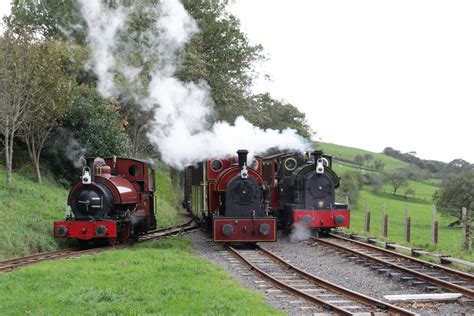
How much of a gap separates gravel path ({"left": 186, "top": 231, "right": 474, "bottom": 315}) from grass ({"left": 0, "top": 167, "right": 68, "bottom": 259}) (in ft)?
14.7

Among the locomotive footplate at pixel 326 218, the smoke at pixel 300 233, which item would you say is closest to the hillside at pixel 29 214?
the smoke at pixel 300 233

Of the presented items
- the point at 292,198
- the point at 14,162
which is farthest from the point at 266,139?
the point at 14,162

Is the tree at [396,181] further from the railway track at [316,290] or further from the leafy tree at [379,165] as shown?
the railway track at [316,290]

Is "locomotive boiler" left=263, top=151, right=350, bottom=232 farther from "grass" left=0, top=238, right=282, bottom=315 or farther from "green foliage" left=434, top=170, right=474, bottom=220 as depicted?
"green foliage" left=434, top=170, right=474, bottom=220

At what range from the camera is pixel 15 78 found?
64.8ft

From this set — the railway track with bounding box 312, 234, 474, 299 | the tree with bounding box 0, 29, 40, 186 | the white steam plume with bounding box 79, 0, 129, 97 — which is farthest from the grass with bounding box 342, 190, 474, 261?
the tree with bounding box 0, 29, 40, 186

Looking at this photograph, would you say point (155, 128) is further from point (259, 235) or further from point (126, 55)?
point (259, 235)

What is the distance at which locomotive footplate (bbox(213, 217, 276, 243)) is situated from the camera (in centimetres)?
1677

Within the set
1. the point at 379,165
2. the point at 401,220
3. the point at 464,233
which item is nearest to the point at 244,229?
the point at 464,233

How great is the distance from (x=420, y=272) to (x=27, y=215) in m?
11.5

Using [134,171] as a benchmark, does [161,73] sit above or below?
above

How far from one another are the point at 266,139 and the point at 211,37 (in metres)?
15.6

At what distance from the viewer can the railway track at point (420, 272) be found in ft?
35.4

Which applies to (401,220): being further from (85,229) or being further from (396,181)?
(85,229)
